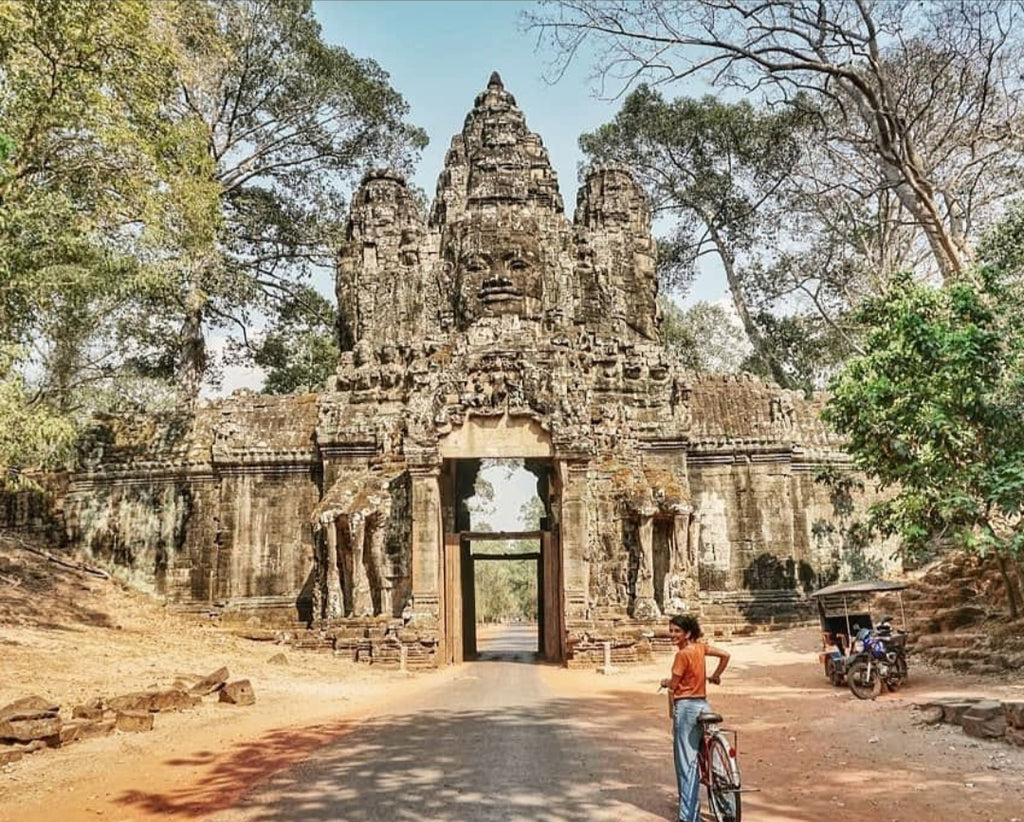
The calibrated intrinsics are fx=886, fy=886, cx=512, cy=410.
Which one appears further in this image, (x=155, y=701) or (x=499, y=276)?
(x=499, y=276)

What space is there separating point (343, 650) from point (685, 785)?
11505mm

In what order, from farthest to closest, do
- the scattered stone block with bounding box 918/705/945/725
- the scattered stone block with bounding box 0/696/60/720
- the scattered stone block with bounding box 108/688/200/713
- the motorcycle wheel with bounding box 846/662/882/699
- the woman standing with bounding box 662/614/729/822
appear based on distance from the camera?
1. the motorcycle wheel with bounding box 846/662/882/699
2. the scattered stone block with bounding box 108/688/200/713
3. the scattered stone block with bounding box 918/705/945/725
4. the scattered stone block with bounding box 0/696/60/720
5. the woman standing with bounding box 662/614/729/822

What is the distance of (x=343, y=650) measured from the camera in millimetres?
16094

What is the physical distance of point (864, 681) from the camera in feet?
36.0

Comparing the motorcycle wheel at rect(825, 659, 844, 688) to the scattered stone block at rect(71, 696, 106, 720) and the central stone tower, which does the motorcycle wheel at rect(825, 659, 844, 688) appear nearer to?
the central stone tower

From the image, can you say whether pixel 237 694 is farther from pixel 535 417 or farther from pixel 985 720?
pixel 985 720

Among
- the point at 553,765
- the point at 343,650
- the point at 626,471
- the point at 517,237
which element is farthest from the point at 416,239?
the point at 553,765

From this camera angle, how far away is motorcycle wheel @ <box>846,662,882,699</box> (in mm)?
10875

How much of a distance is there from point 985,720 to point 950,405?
5313mm

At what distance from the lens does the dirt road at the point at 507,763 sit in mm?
6148

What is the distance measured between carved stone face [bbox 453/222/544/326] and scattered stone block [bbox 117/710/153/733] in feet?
45.3

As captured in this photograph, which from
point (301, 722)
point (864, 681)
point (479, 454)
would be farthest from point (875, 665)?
point (479, 454)

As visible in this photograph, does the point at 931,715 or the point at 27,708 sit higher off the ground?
the point at 27,708

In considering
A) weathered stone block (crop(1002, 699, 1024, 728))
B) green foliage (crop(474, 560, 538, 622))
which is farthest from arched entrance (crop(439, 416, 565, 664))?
green foliage (crop(474, 560, 538, 622))
